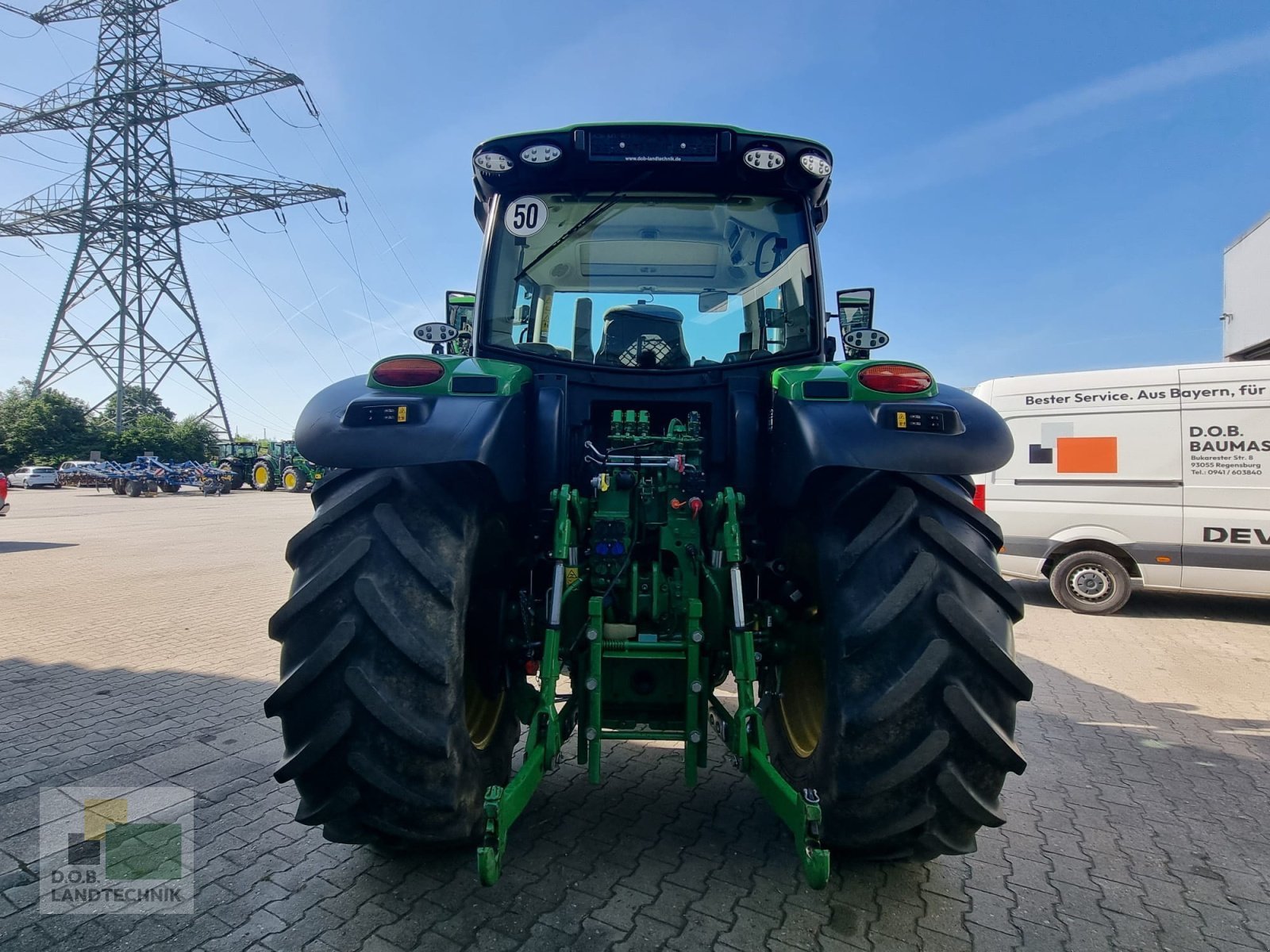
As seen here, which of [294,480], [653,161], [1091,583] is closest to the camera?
[653,161]

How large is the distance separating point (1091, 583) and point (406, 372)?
8451 mm

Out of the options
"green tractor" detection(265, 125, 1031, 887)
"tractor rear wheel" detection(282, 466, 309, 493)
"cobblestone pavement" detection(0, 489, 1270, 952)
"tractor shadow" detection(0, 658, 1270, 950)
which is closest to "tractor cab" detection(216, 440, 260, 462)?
"tractor rear wheel" detection(282, 466, 309, 493)

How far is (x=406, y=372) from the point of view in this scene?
2.54 metres

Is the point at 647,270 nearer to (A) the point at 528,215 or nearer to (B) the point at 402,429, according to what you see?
(A) the point at 528,215

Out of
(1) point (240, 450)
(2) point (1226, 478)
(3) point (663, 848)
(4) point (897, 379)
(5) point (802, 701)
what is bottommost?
(3) point (663, 848)

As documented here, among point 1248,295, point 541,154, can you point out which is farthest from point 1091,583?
point 1248,295

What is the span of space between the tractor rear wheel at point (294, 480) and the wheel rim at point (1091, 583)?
30978mm

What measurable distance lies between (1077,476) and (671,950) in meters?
8.03

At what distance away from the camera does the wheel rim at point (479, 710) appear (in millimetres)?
2785

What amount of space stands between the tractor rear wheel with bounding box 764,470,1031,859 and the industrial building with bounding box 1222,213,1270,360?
66.3ft

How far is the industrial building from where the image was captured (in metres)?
17.4

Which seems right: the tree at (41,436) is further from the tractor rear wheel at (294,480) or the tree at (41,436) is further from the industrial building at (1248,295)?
the industrial building at (1248,295)

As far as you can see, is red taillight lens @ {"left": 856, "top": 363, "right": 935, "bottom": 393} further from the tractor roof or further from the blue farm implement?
the blue farm implement

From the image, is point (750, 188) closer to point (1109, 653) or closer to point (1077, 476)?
point (1109, 653)
